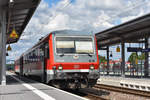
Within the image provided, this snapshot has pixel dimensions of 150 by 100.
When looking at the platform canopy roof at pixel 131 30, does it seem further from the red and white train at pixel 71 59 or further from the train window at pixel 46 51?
the train window at pixel 46 51

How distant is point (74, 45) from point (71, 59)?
797 millimetres

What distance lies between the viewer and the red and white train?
1334 centimetres

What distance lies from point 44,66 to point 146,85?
6777 mm

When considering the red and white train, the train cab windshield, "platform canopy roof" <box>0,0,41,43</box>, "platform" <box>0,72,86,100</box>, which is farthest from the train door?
"platform canopy roof" <box>0,0,41,43</box>

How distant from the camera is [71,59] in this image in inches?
537

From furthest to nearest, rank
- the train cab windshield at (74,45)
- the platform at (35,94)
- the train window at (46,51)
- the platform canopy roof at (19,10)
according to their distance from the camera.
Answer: the platform canopy roof at (19,10) < the train window at (46,51) < the train cab windshield at (74,45) < the platform at (35,94)

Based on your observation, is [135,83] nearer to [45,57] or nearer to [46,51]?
[45,57]

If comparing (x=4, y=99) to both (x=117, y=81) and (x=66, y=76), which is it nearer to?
(x=66, y=76)

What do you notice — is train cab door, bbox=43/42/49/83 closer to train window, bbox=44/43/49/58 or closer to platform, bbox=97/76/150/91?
train window, bbox=44/43/49/58

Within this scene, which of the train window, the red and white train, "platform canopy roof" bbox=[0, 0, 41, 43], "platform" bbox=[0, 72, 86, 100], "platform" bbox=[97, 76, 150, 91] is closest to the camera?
"platform" bbox=[0, 72, 86, 100]

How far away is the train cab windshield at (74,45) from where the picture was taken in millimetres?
13750

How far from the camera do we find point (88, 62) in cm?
1380

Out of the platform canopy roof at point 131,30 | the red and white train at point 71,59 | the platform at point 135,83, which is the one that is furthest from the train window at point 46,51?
the platform canopy roof at point 131,30

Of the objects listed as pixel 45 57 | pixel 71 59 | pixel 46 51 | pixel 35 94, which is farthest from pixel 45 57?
pixel 35 94
